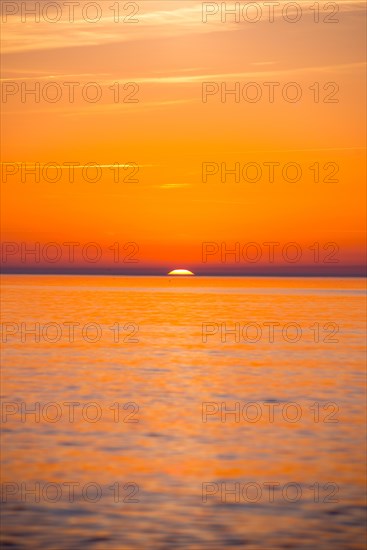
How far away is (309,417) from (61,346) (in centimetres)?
2693

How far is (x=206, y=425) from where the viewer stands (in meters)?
25.7

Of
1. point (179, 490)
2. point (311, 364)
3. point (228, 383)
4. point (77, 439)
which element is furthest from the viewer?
point (311, 364)

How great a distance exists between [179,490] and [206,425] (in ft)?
26.0

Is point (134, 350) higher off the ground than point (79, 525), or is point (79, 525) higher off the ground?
point (134, 350)

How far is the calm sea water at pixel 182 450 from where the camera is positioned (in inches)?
592

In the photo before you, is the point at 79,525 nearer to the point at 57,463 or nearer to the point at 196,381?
the point at 57,463

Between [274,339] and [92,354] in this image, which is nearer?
[92,354]

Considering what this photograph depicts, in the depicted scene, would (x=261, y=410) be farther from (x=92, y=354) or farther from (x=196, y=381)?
(x=92, y=354)

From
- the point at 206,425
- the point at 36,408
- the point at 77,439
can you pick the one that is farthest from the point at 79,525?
the point at 36,408

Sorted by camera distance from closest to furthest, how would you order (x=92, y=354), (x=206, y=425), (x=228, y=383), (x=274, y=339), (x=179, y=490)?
(x=179, y=490), (x=206, y=425), (x=228, y=383), (x=92, y=354), (x=274, y=339)

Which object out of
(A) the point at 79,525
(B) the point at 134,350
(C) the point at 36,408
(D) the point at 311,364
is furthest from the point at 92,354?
(A) the point at 79,525

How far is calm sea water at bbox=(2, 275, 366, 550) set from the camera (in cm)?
1505

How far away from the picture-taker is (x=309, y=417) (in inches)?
1085

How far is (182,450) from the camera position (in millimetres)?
21984
